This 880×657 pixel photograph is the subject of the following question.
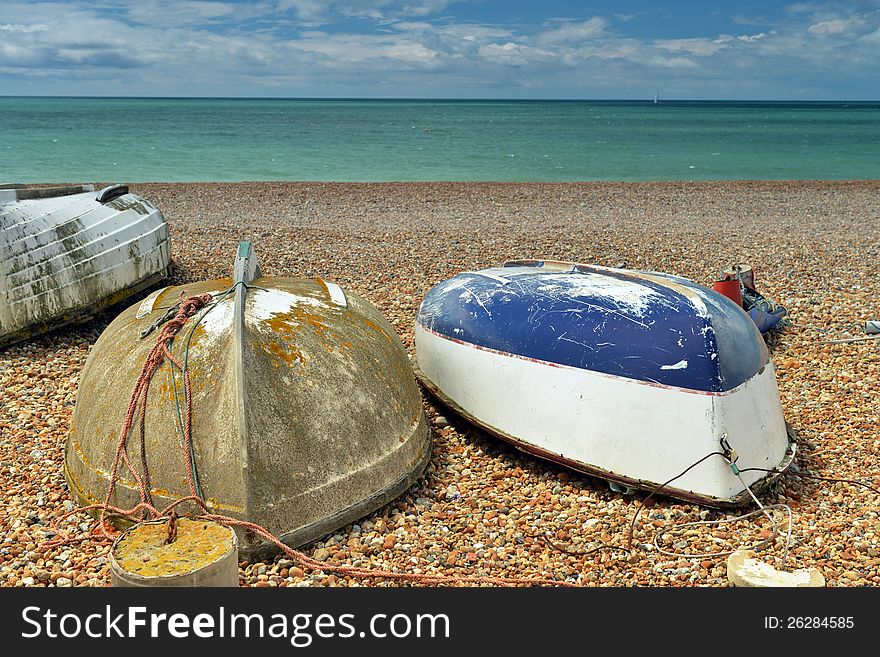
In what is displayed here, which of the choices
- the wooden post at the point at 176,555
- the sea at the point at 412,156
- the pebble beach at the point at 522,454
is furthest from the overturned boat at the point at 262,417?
the sea at the point at 412,156

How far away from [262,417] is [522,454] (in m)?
2.18

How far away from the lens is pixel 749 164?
127ft

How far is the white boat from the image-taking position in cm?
760

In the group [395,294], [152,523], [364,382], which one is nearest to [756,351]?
[364,382]

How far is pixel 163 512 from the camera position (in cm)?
413

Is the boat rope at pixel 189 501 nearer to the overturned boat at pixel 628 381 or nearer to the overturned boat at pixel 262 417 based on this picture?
the overturned boat at pixel 262 417

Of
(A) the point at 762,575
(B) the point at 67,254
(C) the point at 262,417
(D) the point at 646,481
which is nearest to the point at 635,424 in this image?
(D) the point at 646,481

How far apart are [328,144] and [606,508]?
157ft

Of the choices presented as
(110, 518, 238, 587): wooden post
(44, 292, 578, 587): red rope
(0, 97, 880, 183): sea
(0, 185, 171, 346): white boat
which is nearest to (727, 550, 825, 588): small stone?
(44, 292, 578, 587): red rope

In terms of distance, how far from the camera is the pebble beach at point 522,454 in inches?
→ 176

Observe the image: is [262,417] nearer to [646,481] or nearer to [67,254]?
[646,481]

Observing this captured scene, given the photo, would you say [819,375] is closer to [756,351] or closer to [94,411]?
[756,351]

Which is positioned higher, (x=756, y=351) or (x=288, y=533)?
(x=756, y=351)

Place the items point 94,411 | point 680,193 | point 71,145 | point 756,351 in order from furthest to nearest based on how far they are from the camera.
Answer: point 71,145 < point 680,193 < point 756,351 < point 94,411
